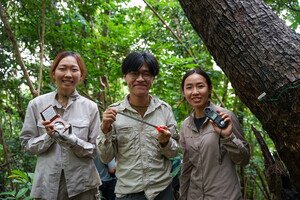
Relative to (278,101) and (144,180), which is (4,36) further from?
(278,101)

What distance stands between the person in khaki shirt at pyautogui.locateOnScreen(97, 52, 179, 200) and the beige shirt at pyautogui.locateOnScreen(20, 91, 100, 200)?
0.23 metres

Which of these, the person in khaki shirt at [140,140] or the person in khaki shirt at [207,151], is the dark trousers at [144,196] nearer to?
the person in khaki shirt at [140,140]

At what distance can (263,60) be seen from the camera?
2234mm

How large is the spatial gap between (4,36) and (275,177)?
177 inches

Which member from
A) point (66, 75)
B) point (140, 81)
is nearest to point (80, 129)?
point (66, 75)

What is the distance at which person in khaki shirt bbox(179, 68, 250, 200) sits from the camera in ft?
7.91

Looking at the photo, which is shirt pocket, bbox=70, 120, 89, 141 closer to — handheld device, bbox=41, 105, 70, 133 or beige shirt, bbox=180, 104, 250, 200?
handheld device, bbox=41, 105, 70, 133

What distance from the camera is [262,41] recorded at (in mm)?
2242

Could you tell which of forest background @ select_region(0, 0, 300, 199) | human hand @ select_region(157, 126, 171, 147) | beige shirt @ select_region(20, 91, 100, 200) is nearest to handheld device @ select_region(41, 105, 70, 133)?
beige shirt @ select_region(20, 91, 100, 200)

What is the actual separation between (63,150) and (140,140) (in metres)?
0.62

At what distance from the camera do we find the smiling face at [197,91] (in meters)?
2.65

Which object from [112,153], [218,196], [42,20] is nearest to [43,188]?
[112,153]

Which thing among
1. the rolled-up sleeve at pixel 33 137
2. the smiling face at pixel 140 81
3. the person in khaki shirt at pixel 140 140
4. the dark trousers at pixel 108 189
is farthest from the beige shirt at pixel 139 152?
A: the dark trousers at pixel 108 189

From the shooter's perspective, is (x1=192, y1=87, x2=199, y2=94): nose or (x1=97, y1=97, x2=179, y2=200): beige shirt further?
(x1=192, y1=87, x2=199, y2=94): nose
